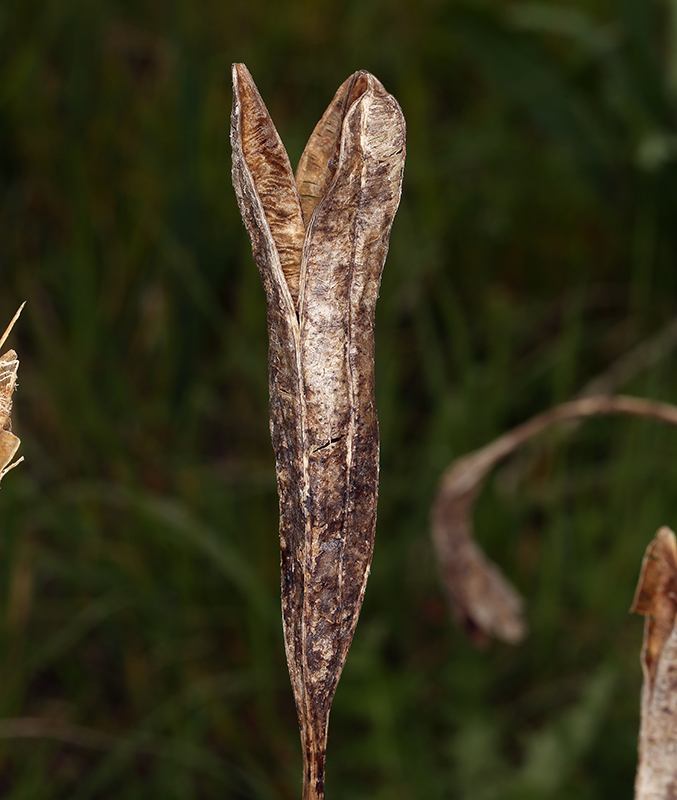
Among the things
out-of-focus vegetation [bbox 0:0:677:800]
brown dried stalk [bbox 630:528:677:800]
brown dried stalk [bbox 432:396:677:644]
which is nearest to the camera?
brown dried stalk [bbox 630:528:677:800]

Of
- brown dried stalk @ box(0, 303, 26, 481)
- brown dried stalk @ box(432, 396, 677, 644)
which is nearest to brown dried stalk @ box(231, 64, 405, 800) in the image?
brown dried stalk @ box(0, 303, 26, 481)

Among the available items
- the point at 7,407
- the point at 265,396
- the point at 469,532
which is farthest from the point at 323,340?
the point at 265,396

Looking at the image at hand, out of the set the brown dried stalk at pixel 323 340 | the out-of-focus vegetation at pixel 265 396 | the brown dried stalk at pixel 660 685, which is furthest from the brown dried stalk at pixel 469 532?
the out-of-focus vegetation at pixel 265 396

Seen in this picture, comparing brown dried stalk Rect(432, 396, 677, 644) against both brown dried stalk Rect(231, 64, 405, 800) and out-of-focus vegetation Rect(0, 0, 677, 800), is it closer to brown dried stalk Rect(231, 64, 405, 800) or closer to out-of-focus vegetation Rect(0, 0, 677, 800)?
brown dried stalk Rect(231, 64, 405, 800)

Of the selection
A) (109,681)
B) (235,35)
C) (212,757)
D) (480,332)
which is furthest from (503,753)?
(235,35)

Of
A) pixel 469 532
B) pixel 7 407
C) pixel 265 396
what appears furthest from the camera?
pixel 265 396

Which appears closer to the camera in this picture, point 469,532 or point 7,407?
point 7,407

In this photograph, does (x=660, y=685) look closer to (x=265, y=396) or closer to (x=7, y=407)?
(x=7, y=407)
